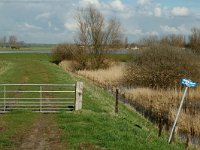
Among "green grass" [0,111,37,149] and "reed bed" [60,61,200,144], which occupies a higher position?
"green grass" [0,111,37,149]

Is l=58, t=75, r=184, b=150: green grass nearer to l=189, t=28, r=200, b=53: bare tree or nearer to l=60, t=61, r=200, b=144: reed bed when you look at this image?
l=60, t=61, r=200, b=144: reed bed

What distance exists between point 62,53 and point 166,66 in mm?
37219

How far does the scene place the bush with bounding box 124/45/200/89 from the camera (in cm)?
3144

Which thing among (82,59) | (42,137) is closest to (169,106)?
(42,137)

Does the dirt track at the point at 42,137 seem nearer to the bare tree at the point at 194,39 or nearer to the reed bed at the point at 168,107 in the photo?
the reed bed at the point at 168,107

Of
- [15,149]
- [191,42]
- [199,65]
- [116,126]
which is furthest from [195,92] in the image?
[191,42]

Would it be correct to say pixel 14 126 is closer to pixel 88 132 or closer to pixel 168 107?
pixel 88 132

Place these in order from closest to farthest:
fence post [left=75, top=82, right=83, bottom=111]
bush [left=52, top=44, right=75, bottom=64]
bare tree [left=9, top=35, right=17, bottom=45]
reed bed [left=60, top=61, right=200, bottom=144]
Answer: fence post [left=75, top=82, right=83, bottom=111], reed bed [left=60, top=61, right=200, bottom=144], bush [left=52, top=44, right=75, bottom=64], bare tree [left=9, top=35, right=17, bottom=45]

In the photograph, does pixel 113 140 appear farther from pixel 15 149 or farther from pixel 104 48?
pixel 104 48

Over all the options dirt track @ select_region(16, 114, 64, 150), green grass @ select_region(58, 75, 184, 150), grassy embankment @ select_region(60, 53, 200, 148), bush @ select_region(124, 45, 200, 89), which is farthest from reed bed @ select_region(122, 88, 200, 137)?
dirt track @ select_region(16, 114, 64, 150)

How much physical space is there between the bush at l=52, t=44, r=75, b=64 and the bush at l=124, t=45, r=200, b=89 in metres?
28.9

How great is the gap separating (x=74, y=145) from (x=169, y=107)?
42.1 feet

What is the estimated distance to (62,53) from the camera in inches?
2643

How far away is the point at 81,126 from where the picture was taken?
13500 mm
